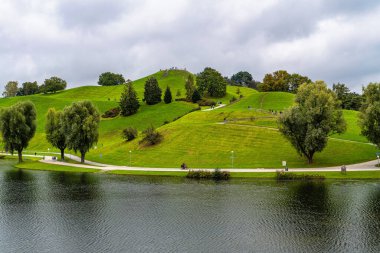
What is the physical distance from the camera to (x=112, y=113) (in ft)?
451

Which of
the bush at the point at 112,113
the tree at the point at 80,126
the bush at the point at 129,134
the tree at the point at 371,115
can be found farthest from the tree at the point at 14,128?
the tree at the point at 371,115

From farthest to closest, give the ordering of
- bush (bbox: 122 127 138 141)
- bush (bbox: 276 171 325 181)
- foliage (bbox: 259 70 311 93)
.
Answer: foliage (bbox: 259 70 311 93) < bush (bbox: 122 127 138 141) < bush (bbox: 276 171 325 181)

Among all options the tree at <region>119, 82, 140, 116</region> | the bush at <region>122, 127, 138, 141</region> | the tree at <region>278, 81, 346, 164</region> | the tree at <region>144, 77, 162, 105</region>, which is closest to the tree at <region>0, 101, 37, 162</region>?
the bush at <region>122, 127, 138, 141</region>

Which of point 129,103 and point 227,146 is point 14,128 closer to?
point 227,146

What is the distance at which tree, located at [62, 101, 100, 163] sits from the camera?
75.8 meters

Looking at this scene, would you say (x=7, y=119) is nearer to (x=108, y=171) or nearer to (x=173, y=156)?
(x=108, y=171)

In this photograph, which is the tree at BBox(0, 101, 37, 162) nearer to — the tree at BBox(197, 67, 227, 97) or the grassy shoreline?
the grassy shoreline

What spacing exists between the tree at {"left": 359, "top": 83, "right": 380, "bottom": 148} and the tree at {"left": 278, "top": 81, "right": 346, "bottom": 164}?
198 inches

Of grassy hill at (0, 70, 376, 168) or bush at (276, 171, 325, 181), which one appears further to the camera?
grassy hill at (0, 70, 376, 168)

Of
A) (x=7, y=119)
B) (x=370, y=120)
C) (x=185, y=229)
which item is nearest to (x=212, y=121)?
(x=370, y=120)

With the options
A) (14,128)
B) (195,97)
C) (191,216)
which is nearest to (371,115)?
(191,216)

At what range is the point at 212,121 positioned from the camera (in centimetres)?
10100

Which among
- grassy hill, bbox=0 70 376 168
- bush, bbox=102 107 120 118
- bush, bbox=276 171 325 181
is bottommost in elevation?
bush, bbox=276 171 325 181

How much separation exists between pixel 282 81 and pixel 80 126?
375ft
